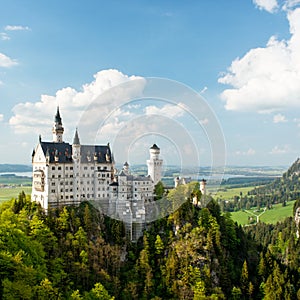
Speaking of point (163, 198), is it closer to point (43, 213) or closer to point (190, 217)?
point (190, 217)

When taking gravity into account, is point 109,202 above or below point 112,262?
above

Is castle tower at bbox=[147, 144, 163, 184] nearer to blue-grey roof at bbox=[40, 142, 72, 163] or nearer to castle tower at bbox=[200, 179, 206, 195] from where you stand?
castle tower at bbox=[200, 179, 206, 195]

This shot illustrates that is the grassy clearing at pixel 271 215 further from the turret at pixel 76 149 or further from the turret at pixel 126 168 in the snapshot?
the turret at pixel 76 149

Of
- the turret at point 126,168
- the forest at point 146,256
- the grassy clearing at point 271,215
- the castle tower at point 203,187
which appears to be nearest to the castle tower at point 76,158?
the forest at point 146,256

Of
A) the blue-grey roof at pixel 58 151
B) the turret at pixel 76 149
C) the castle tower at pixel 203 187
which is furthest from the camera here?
the castle tower at pixel 203 187

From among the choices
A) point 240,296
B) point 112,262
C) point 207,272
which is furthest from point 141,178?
point 240,296

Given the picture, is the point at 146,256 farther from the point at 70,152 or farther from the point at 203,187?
the point at 70,152
